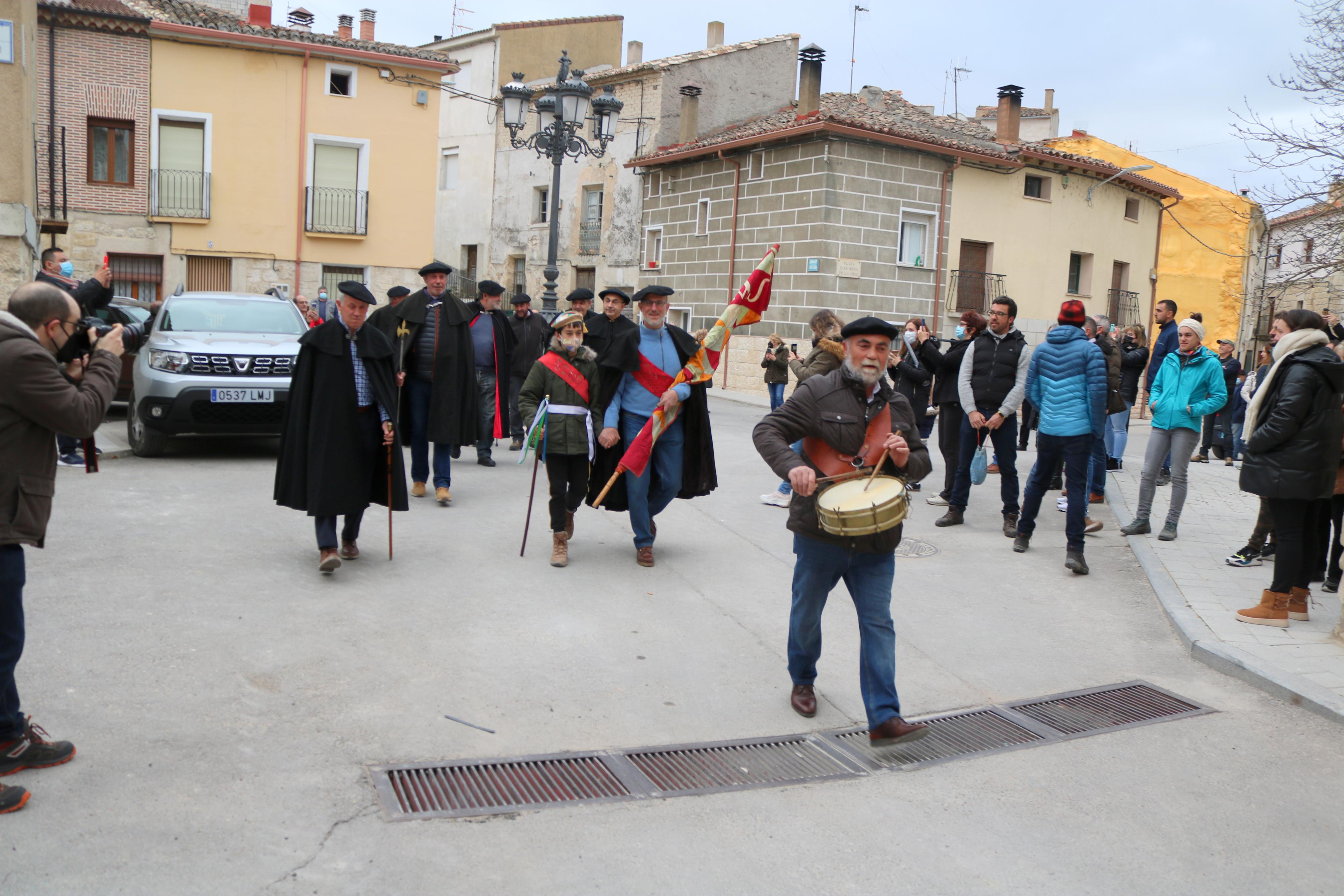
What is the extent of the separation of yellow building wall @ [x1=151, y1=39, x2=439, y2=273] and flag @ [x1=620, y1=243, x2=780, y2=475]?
74.4 ft

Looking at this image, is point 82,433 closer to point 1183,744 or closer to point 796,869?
point 796,869

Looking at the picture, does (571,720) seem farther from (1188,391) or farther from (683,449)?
(1188,391)

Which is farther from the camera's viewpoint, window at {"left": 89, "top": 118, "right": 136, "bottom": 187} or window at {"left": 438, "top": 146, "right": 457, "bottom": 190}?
window at {"left": 438, "top": 146, "right": 457, "bottom": 190}

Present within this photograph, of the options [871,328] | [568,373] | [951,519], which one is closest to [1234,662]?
[871,328]

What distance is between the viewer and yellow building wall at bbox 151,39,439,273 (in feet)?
85.7

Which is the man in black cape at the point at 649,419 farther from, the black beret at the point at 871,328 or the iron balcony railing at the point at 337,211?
the iron balcony railing at the point at 337,211

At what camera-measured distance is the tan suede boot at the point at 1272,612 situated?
673cm

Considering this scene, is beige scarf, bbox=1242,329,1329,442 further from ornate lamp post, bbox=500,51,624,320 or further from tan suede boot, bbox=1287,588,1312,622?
ornate lamp post, bbox=500,51,624,320

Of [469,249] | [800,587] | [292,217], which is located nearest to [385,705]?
[800,587]

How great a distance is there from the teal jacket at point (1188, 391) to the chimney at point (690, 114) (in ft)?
73.5

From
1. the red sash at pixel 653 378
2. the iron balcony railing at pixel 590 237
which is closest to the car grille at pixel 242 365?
the red sash at pixel 653 378

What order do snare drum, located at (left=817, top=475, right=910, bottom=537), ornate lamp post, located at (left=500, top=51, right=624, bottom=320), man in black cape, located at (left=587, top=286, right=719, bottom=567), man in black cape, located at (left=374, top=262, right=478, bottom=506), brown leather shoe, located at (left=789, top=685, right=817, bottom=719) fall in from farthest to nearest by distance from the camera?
ornate lamp post, located at (left=500, top=51, right=624, bottom=320)
man in black cape, located at (left=374, top=262, right=478, bottom=506)
man in black cape, located at (left=587, top=286, right=719, bottom=567)
brown leather shoe, located at (left=789, top=685, right=817, bottom=719)
snare drum, located at (left=817, top=475, right=910, bottom=537)

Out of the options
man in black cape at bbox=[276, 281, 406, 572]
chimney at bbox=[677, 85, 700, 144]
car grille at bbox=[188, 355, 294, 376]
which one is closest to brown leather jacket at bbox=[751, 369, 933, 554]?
man in black cape at bbox=[276, 281, 406, 572]

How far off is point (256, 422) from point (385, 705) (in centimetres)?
679
